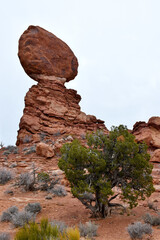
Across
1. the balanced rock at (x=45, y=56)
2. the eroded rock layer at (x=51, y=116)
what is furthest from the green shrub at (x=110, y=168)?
the balanced rock at (x=45, y=56)

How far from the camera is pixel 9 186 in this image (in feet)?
Result: 33.9

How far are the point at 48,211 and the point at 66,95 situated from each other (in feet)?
58.3

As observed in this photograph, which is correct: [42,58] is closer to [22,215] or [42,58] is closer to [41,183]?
[41,183]

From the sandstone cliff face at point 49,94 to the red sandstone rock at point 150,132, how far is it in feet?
16.1

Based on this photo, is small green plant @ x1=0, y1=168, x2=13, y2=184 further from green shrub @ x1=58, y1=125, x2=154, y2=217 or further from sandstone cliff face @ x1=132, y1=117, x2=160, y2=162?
sandstone cliff face @ x1=132, y1=117, x2=160, y2=162

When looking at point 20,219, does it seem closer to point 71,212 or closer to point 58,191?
point 71,212

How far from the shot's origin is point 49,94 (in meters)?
22.4

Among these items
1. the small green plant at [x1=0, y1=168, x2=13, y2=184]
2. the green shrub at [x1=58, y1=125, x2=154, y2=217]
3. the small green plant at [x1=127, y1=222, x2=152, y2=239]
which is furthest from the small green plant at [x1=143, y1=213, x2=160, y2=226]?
the small green plant at [x1=0, y1=168, x2=13, y2=184]

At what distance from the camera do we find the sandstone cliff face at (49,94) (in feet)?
66.9

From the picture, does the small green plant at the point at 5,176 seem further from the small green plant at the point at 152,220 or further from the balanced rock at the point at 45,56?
the balanced rock at the point at 45,56

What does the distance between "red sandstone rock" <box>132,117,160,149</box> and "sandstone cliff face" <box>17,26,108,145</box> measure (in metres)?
4.89

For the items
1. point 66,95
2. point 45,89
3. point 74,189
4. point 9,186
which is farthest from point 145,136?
point 74,189

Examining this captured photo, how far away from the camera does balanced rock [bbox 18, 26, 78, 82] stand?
75.4 feet

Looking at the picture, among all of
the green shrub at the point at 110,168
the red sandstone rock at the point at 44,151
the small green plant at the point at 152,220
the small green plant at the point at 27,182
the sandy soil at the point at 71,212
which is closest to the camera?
the sandy soil at the point at 71,212
